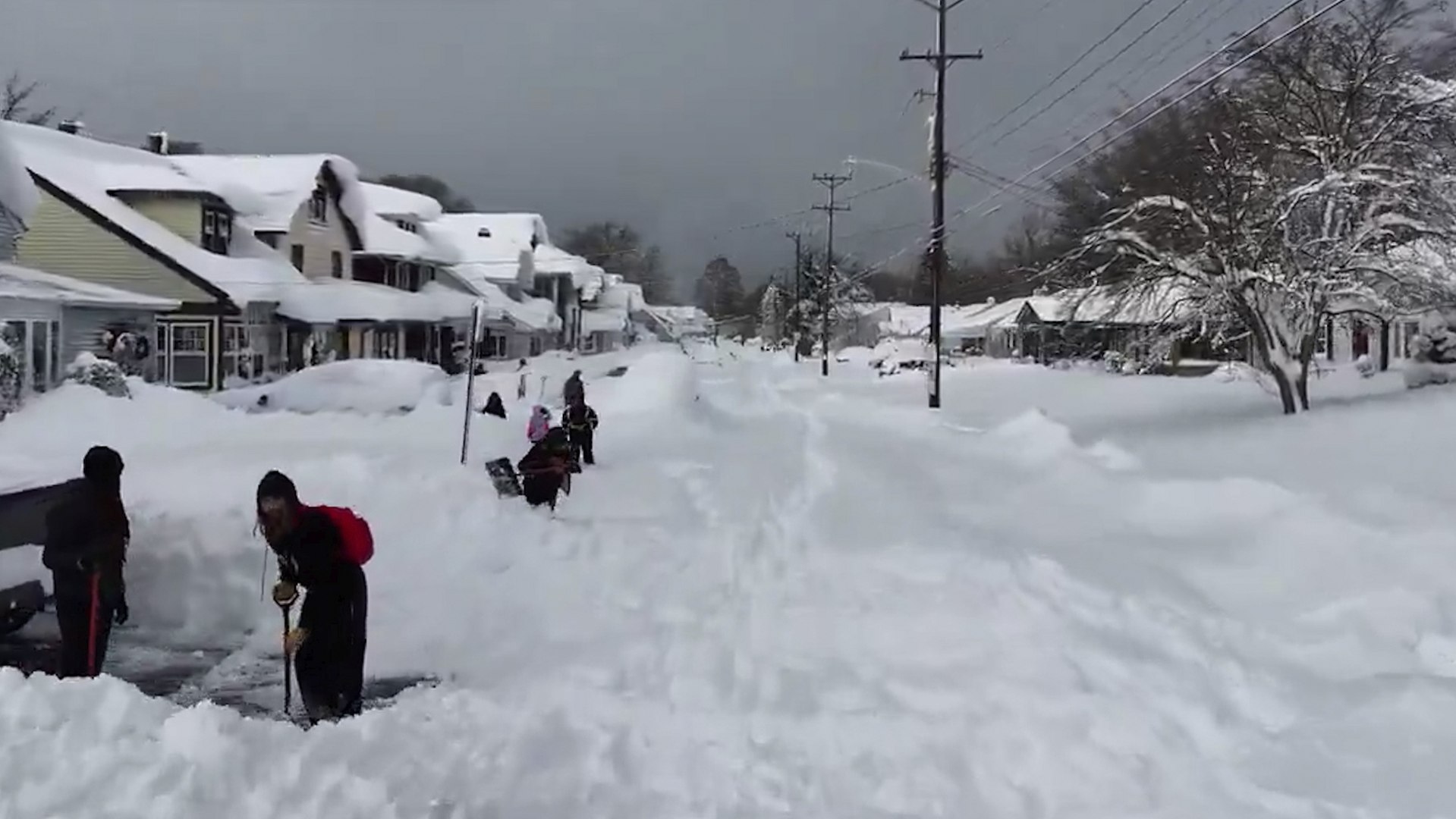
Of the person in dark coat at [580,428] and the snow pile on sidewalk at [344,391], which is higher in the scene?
the snow pile on sidewalk at [344,391]

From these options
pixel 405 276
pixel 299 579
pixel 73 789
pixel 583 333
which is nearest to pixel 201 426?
pixel 299 579

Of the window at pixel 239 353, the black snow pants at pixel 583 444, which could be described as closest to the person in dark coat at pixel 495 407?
the black snow pants at pixel 583 444

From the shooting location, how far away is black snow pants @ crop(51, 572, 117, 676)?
7.81m

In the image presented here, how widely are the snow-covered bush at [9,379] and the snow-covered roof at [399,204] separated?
3086 cm

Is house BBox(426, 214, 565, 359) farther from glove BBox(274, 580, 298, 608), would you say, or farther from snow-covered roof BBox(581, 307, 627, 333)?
glove BBox(274, 580, 298, 608)

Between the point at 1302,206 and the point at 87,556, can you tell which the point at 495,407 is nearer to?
the point at 1302,206

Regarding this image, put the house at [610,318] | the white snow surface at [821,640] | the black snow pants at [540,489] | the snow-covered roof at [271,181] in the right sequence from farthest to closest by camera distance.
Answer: the house at [610,318]
the snow-covered roof at [271,181]
the black snow pants at [540,489]
the white snow surface at [821,640]

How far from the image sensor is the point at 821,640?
9711 mm

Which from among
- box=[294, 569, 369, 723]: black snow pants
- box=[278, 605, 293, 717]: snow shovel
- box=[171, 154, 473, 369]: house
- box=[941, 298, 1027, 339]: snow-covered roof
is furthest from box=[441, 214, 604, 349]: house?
box=[294, 569, 369, 723]: black snow pants

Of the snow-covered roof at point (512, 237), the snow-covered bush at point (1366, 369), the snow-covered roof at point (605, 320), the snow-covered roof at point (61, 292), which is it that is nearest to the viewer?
the snow-covered roof at point (61, 292)

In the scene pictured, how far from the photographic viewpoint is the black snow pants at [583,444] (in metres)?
20.4

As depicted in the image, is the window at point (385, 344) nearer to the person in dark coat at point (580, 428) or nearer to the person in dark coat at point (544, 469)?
the person in dark coat at point (580, 428)

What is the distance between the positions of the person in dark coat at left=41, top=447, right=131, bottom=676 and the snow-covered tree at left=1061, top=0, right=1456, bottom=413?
20097mm

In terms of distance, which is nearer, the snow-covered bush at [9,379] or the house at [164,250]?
the snow-covered bush at [9,379]
